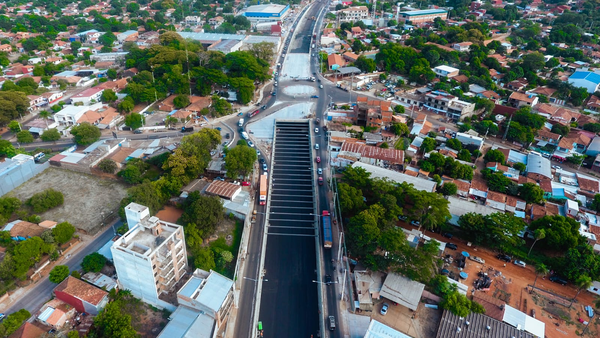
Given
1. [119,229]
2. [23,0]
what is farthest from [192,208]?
[23,0]

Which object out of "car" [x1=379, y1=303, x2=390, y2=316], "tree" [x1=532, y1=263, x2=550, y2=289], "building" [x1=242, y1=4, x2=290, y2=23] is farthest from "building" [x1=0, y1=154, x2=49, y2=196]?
"building" [x1=242, y1=4, x2=290, y2=23]

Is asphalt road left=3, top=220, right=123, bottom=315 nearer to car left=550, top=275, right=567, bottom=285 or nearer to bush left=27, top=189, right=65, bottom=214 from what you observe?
bush left=27, top=189, right=65, bottom=214

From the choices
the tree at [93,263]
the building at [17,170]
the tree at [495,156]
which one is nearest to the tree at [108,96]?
the building at [17,170]

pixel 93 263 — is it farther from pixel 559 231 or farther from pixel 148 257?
pixel 559 231

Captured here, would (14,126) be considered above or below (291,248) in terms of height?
above

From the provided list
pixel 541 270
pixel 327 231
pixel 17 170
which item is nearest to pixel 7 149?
pixel 17 170

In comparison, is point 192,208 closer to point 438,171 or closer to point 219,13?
point 438,171
